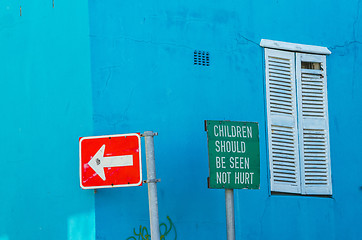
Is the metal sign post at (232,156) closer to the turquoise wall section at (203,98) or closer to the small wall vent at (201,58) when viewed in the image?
the turquoise wall section at (203,98)

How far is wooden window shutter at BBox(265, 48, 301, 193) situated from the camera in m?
9.47

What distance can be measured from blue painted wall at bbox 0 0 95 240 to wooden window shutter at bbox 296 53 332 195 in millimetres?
3012

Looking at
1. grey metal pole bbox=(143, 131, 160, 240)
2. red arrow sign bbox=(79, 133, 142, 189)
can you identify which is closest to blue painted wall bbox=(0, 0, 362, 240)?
Answer: red arrow sign bbox=(79, 133, 142, 189)

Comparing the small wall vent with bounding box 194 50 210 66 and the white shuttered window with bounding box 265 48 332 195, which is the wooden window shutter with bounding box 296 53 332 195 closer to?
the white shuttered window with bounding box 265 48 332 195

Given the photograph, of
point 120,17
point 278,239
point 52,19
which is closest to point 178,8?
point 120,17

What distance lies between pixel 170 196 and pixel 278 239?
1616 millimetres

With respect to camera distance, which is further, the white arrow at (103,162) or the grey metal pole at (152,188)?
the white arrow at (103,162)

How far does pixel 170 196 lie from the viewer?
863 centimetres

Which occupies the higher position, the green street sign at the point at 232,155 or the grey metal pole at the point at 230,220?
the green street sign at the point at 232,155

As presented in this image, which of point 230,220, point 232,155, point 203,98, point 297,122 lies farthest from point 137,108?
point 297,122

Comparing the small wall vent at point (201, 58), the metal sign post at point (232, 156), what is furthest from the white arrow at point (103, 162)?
the small wall vent at point (201, 58)

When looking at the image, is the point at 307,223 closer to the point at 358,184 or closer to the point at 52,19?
the point at 358,184

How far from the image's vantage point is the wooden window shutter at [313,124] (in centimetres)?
970

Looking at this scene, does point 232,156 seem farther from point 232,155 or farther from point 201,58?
point 201,58
